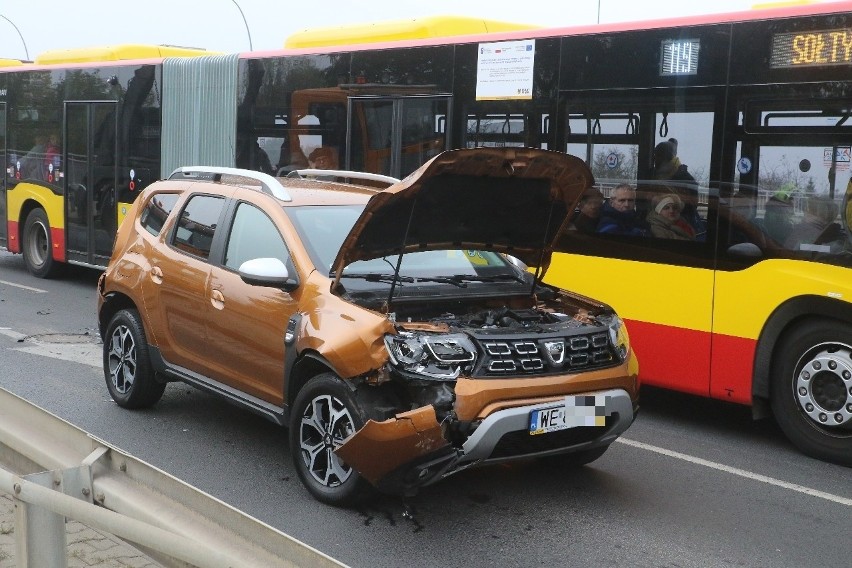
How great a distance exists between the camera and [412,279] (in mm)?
6148

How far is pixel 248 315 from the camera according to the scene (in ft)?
20.3

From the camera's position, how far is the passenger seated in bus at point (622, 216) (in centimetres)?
812

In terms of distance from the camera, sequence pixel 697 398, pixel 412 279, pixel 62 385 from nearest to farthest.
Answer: pixel 412 279 → pixel 62 385 → pixel 697 398

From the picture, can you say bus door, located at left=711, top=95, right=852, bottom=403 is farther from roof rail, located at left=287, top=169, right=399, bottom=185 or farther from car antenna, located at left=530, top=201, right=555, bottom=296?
roof rail, located at left=287, top=169, right=399, bottom=185

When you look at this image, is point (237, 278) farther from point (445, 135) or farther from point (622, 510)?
point (445, 135)

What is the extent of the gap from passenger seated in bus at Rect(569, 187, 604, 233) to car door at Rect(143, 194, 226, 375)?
2.93m

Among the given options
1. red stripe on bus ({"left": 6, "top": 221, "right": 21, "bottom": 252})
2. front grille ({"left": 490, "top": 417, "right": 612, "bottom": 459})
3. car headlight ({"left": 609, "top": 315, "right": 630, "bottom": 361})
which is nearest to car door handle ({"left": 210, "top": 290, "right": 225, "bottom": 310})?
front grille ({"left": 490, "top": 417, "right": 612, "bottom": 459})

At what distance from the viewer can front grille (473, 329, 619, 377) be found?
5.24 m

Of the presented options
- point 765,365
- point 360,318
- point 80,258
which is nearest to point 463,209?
point 360,318

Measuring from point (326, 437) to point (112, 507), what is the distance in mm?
2809

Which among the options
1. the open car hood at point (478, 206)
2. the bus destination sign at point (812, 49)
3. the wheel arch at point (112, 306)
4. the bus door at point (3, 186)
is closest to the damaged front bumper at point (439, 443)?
the open car hood at point (478, 206)

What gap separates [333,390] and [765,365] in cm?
338

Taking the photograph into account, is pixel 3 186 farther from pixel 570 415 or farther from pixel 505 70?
pixel 570 415

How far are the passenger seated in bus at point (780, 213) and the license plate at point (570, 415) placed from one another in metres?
2.44
